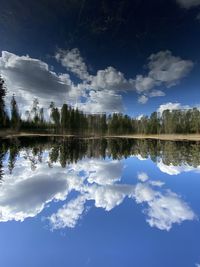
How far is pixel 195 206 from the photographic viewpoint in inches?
219

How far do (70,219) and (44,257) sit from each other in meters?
1.40

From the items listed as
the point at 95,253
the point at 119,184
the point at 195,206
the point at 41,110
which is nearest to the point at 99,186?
the point at 119,184

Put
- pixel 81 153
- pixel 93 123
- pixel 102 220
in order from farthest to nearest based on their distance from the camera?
pixel 93 123 < pixel 81 153 < pixel 102 220

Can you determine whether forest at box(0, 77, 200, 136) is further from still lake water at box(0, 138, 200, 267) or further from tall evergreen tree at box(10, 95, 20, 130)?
still lake water at box(0, 138, 200, 267)

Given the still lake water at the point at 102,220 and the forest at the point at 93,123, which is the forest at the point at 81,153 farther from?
the forest at the point at 93,123

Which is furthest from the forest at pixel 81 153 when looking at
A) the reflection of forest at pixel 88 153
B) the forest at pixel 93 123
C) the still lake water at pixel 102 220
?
the forest at pixel 93 123

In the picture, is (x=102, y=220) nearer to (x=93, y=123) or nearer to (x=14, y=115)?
(x=14, y=115)

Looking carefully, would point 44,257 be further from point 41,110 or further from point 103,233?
point 41,110

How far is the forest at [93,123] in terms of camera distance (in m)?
63.8

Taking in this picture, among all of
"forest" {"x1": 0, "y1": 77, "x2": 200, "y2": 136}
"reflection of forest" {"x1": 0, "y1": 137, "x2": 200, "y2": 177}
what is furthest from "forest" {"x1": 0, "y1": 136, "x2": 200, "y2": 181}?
"forest" {"x1": 0, "y1": 77, "x2": 200, "y2": 136}

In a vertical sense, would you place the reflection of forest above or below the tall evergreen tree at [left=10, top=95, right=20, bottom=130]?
below

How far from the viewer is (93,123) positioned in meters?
86.6

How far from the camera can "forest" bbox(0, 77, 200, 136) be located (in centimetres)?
6384

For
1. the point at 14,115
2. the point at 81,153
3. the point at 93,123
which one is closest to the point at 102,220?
the point at 81,153
